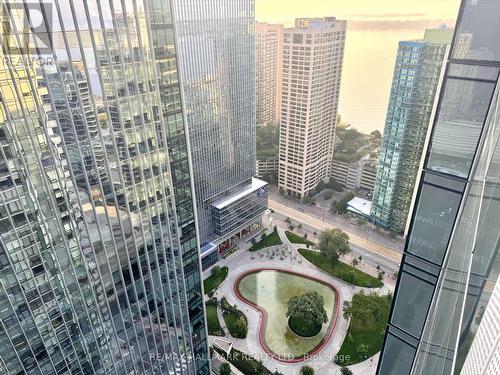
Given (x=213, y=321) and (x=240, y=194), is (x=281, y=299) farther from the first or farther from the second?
(x=240, y=194)

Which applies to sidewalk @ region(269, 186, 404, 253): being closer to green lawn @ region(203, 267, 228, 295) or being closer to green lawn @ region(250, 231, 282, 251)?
green lawn @ region(250, 231, 282, 251)

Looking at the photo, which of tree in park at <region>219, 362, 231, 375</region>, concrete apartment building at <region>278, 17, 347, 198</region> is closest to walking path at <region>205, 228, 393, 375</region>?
tree in park at <region>219, 362, 231, 375</region>

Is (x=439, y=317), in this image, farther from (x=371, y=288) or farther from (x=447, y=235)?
(x=371, y=288)

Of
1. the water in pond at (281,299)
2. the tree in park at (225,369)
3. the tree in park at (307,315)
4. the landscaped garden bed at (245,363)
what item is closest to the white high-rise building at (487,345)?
the tree in park at (225,369)

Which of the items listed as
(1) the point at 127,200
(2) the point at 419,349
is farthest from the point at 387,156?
(2) the point at 419,349

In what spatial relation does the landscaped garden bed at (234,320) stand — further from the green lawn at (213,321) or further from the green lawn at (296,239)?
the green lawn at (296,239)
